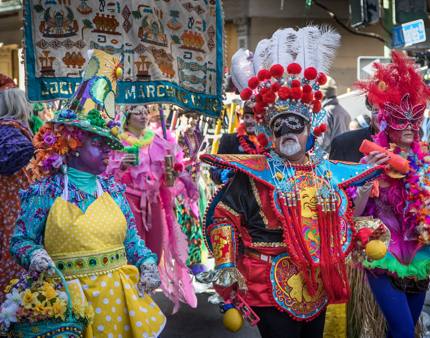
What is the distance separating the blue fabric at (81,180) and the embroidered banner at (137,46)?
1.51 metres

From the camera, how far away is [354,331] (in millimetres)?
6777

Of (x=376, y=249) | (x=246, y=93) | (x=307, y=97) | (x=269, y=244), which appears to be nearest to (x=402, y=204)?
(x=376, y=249)

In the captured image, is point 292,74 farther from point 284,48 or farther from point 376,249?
point 376,249

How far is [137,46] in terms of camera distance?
619 centimetres

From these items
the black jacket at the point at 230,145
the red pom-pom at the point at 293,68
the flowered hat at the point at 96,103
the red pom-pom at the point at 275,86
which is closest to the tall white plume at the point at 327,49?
the red pom-pom at the point at 293,68

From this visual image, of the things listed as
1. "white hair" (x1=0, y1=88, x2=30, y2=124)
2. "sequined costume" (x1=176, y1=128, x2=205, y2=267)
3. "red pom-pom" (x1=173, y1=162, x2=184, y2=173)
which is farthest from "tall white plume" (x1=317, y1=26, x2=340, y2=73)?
"sequined costume" (x1=176, y1=128, x2=205, y2=267)

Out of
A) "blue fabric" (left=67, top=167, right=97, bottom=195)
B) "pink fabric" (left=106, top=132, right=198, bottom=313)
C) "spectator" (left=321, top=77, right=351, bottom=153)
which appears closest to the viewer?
"blue fabric" (left=67, top=167, right=97, bottom=195)

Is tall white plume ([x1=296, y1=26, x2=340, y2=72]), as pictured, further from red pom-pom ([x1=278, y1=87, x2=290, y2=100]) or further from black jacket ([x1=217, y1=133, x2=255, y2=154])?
black jacket ([x1=217, y1=133, x2=255, y2=154])

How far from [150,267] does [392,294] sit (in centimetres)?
193

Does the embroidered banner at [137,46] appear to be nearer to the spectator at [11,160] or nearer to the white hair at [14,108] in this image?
the spectator at [11,160]

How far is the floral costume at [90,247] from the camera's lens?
14.8 ft

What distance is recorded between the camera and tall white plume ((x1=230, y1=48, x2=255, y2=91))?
5.98 metres

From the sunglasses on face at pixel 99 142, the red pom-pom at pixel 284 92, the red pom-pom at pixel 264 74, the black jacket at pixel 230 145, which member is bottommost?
the black jacket at pixel 230 145

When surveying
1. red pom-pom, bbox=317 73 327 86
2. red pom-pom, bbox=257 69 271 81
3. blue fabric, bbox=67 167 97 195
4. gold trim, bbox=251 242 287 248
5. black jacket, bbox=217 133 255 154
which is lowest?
gold trim, bbox=251 242 287 248
